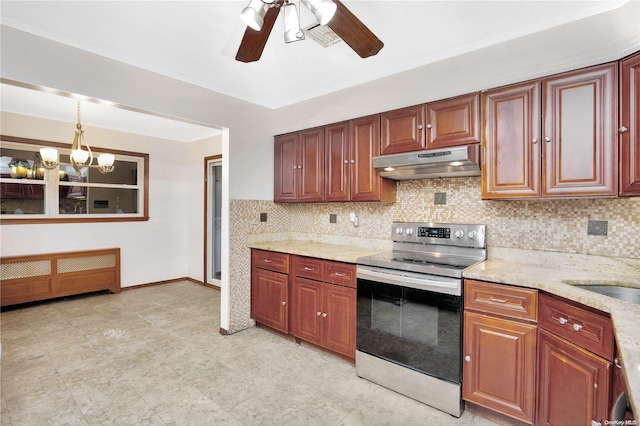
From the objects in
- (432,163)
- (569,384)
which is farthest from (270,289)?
(569,384)

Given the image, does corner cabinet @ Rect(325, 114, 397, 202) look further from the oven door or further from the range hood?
the oven door

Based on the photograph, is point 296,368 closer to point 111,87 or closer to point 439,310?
point 439,310

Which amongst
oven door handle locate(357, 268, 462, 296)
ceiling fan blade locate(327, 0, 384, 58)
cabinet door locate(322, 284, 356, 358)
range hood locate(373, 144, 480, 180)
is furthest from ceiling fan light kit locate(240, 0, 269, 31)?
cabinet door locate(322, 284, 356, 358)

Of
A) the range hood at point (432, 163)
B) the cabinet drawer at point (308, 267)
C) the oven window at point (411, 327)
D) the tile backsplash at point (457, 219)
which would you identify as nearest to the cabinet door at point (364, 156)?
the range hood at point (432, 163)

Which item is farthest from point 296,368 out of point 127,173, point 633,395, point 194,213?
point 127,173

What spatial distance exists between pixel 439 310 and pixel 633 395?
1400 mm

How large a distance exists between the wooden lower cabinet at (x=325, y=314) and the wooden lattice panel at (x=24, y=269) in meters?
3.59

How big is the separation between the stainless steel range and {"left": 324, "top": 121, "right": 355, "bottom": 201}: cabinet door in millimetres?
823

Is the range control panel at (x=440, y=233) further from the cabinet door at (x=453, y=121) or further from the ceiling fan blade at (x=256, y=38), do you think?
→ the ceiling fan blade at (x=256, y=38)

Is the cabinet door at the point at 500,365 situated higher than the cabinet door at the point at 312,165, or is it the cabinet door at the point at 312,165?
the cabinet door at the point at 312,165

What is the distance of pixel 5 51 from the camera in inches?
80.6

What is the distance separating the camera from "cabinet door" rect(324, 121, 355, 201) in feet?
9.98

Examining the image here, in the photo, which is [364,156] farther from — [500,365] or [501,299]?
[500,365]

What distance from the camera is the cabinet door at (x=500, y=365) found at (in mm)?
1822
